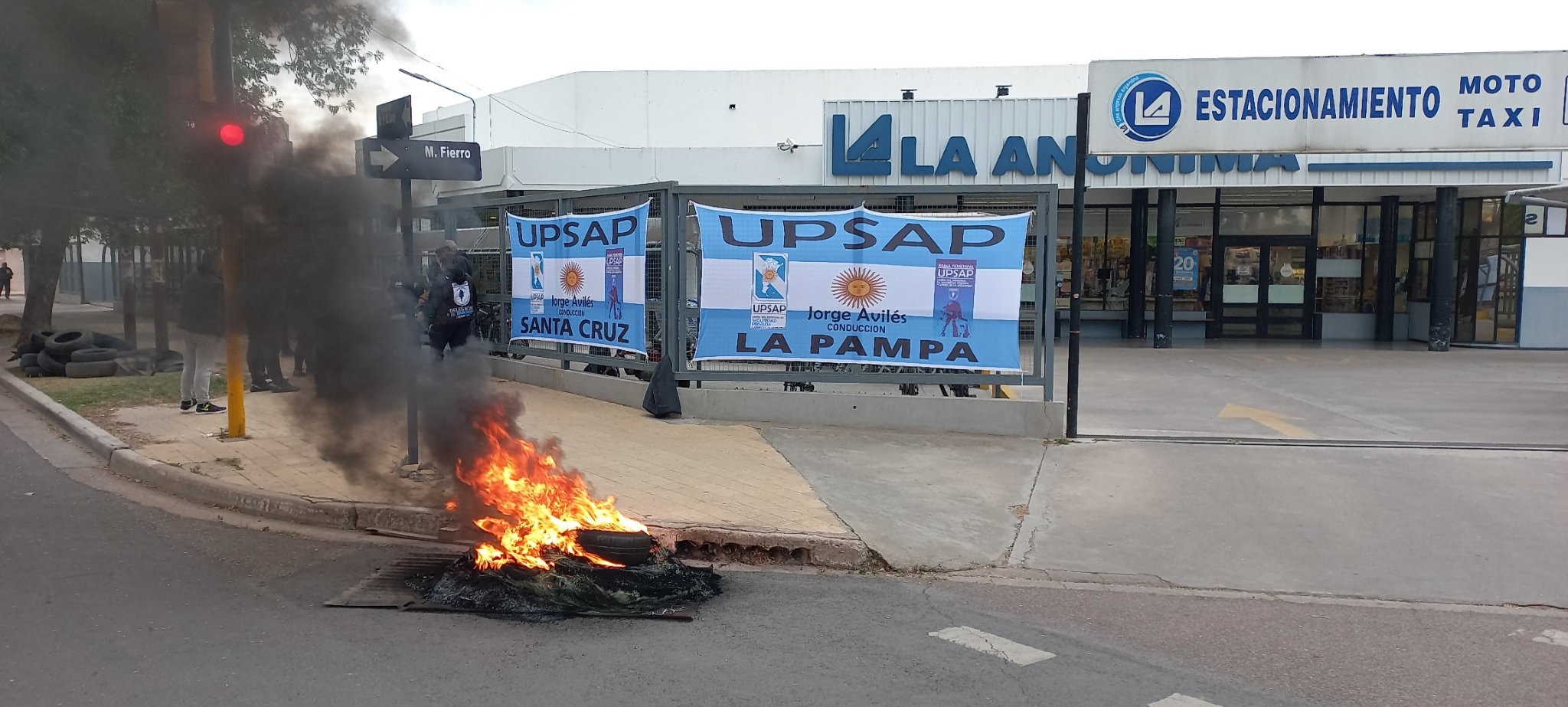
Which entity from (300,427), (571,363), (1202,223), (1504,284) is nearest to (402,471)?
(300,427)

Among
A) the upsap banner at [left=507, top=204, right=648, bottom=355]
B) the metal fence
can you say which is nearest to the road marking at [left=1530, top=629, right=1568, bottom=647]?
the metal fence

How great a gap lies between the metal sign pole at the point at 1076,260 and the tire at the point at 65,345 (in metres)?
12.7

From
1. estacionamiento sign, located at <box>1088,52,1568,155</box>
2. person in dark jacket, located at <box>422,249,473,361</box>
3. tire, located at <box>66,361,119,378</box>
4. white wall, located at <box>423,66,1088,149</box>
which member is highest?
white wall, located at <box>423,66,1088,149</box>

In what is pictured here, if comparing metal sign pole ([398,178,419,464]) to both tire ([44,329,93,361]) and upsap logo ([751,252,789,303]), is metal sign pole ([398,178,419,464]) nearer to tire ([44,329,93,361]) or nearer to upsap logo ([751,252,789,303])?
upsap logo ([751,252,789,303])

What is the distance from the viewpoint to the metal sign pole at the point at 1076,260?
28.6ft

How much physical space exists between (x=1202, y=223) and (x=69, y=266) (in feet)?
102

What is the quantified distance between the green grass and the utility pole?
3271mm

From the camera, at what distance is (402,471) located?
7078 millimetres

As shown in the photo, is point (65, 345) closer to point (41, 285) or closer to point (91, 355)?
point (91, 355)

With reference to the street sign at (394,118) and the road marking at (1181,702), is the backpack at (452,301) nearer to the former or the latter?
the street sign at (394,118)

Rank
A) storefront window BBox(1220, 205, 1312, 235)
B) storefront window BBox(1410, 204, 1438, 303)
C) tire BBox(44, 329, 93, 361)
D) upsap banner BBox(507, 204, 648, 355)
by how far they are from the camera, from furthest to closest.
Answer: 1. storefront window BBox(1220, 205, 1312, 235)
2. storefront window BBox(1410, 204, 1438, 303)
3. tire BBox(44, 329, 93, 361)
4. upsap banner BBox(507, 204, 648, 355)

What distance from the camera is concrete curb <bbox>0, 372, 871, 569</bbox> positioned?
19.9 ft

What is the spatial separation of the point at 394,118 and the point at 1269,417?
885cm

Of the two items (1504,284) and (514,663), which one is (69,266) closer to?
(514,663)
